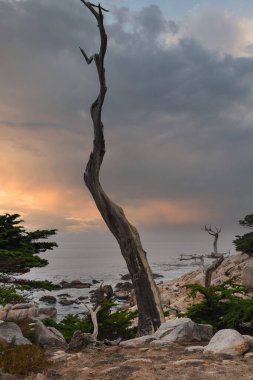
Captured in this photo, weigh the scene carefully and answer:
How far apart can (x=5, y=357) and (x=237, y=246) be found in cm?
3011

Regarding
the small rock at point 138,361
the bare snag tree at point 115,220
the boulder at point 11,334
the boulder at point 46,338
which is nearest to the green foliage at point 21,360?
the boulder at point 11,334

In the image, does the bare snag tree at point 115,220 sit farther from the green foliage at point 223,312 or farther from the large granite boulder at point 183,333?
the large granite boulder at point 183,333

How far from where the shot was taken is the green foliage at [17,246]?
30.5 ft

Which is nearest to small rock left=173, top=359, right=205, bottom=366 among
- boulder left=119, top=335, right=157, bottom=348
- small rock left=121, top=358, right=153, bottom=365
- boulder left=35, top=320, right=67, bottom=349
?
small rock left=121, top=358, right=153, bottom=365

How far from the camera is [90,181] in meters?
13.6

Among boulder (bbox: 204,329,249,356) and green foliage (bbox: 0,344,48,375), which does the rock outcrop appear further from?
green foliage (bbox: 0,344,48,375)

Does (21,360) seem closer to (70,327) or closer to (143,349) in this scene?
(143,349)

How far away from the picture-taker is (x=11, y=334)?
31.3ft

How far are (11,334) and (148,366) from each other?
3829mm

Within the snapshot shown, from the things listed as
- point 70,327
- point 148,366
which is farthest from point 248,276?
point 148,366

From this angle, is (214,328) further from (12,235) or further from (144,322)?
(12,235)

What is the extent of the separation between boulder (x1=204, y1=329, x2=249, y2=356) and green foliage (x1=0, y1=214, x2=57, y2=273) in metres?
4.23

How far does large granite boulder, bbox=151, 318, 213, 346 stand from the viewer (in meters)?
9.30

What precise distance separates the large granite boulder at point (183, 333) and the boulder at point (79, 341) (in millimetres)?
1457
